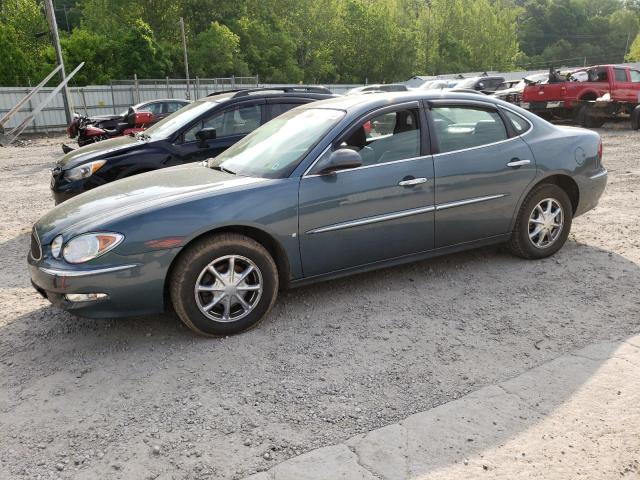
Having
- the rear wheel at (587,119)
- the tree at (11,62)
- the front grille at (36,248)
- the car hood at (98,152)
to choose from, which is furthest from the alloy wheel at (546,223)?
the tree at (11,62)

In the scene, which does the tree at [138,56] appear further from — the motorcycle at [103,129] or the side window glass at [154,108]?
the motorcycle at [103,129]

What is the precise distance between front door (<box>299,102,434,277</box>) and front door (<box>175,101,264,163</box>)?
2.79 m

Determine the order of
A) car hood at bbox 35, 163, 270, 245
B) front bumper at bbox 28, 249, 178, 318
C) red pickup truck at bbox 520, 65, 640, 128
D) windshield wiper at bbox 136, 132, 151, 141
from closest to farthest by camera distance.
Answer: front bumper at bbox 28, 249, 178, 318 → car hood at bbox 35, 163, 270, 245 → windshield wiper at bbox 136, 132, 151, 141 → red pickup truck at bbox 520, 65, 640, 128

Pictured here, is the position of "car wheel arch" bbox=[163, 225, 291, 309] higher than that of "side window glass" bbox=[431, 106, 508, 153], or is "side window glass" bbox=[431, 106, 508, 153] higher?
"side window glass" bbox=[431, 106, 508, 153]

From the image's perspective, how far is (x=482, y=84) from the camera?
22.4 metres

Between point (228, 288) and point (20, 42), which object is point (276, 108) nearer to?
point (228, 288)

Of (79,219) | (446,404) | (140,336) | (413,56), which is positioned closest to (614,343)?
(446,404)

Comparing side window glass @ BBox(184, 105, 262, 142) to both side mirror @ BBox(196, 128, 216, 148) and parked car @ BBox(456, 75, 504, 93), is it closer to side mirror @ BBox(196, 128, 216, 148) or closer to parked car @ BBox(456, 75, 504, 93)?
side mirror @ BBox(196, 128, 216, 148)

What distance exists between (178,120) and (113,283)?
3.92 metres

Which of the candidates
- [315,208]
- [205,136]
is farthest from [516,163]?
[205,136]

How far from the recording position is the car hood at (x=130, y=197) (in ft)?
12.0

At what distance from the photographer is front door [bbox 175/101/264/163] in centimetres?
653

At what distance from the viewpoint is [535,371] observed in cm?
328

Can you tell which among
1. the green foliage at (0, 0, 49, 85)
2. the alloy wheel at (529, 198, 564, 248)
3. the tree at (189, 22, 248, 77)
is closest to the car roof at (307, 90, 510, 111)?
the alloy wheel at (529, 198, 564, 248)
